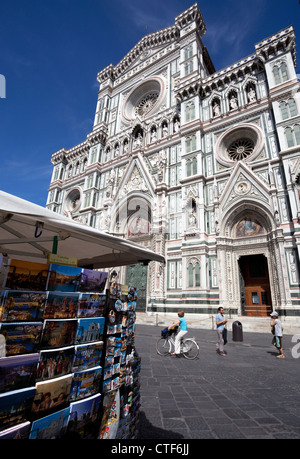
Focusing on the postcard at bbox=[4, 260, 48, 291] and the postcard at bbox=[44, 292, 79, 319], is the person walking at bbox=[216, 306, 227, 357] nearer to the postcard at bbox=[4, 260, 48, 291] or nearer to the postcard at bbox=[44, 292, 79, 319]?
the postcard at bbox=[44, 292, 79, 319]

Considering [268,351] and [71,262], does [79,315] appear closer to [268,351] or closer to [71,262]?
[71,262]

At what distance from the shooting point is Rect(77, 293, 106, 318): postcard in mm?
2109

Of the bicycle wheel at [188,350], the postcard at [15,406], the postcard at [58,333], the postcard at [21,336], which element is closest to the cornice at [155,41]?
the bicycle wheel at [188,350]

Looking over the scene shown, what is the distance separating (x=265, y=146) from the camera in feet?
47.6

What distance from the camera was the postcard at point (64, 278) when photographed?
1952 millimetres

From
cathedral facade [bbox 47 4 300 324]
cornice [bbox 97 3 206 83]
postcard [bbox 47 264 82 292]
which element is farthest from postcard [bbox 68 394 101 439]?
cornice [bbox 97 3 206 83]

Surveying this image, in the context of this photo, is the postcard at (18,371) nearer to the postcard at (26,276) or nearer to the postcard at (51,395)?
the postcard at (51,395)

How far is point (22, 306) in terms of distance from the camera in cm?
175

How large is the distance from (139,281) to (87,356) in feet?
51.9

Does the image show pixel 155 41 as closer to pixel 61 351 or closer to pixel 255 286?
pixel 255 286

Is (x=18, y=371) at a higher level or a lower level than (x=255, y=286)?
lower

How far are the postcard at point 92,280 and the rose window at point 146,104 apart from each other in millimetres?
24605

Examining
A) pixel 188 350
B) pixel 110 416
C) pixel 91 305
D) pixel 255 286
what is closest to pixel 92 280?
pixel 91 305

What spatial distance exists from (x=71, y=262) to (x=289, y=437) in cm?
330
